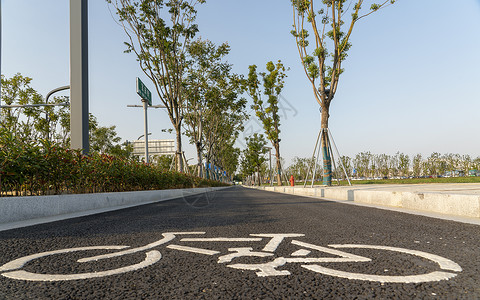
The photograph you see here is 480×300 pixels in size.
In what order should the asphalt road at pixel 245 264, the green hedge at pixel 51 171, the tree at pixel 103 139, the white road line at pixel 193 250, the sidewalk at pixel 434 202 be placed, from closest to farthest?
the asphalt road at pixel 245 264 < the white road line at pixel 193 250 < the sidewalk at pixel 434 202 < the green hedge at pixel 51 171 < the tree at pixel 103 139

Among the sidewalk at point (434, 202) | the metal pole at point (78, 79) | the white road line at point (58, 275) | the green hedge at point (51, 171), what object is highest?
the metal pole at point (78, 79)

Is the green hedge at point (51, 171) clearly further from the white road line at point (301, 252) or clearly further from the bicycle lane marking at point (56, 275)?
the white road line at point (301, 252)

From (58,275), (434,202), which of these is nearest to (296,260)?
(58,275)

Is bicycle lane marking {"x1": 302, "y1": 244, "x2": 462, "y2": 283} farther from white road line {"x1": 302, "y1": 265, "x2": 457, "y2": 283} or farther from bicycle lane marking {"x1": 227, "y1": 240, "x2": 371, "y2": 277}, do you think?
bicycle lane marking {"x1": 227, "y1": 240, "x2": 371, "y2": 277}

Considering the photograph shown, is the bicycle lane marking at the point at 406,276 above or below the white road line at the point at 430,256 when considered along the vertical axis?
above

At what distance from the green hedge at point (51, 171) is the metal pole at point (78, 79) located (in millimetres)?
940

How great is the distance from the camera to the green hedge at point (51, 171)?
535 centimetres

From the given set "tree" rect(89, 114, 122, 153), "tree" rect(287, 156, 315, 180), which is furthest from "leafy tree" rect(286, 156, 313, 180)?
"tree" rect(89, 114, 122, 153)

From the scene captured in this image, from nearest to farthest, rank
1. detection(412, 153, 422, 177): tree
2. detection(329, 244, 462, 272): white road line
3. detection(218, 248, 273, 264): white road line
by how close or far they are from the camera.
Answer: detection(329, 244, 462, 272): white road line → detection(218, 248, 273, 264): white road line → detection(412, 153, 422, 177): tree

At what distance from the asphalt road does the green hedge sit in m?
1.92

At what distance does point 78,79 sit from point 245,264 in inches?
357

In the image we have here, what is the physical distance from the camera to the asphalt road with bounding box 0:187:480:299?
1.73 meters

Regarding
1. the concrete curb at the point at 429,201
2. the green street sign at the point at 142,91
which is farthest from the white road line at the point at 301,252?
the green street sign at the point at 142,91

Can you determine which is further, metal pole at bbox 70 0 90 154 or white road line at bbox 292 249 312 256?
metal pole at bbox 70 0 90 154
